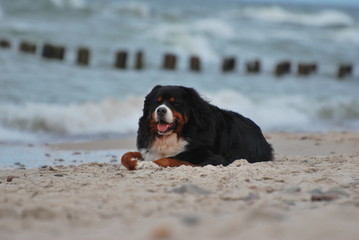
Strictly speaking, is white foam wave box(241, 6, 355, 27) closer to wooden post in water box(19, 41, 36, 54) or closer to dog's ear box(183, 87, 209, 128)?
wooden post in water box(19, 41, 36, 54)

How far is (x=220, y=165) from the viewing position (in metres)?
6.61

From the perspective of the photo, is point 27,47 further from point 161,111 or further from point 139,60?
point 161,111

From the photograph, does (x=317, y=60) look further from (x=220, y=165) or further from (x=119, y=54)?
(x=220, y=165)

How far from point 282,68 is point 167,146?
1569cm

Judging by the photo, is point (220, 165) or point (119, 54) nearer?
point (220, 165)

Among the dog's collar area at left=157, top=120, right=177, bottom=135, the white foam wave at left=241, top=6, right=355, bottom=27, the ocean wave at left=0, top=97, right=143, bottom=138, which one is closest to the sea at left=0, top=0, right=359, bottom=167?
the ocean wave at left=0, top=97, right=143, bottom=138

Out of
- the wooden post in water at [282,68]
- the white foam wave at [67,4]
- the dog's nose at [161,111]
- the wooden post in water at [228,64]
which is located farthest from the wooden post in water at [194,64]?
the dog's nose at [161,111]

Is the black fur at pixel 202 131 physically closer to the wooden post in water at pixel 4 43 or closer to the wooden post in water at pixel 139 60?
the wooden post in water at pixel 139 60


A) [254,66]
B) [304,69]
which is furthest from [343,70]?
[254,66]

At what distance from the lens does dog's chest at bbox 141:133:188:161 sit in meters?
6.73

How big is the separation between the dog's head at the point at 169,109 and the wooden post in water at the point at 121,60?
13.4 metres

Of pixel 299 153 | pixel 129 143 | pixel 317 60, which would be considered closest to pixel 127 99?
pixel 129 143

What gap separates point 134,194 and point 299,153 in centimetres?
433

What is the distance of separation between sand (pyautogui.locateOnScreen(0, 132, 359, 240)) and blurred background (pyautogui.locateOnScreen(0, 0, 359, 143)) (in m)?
4.80
